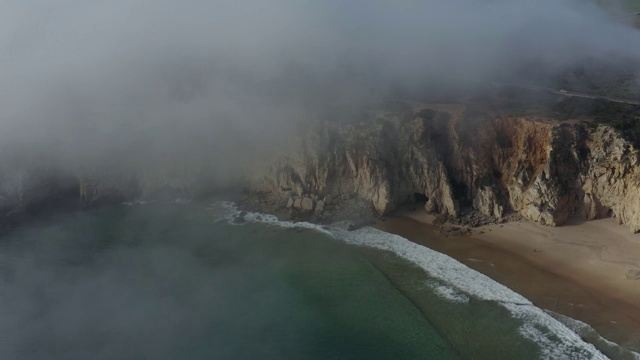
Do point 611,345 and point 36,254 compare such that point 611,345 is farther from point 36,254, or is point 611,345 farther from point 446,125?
point 36,254

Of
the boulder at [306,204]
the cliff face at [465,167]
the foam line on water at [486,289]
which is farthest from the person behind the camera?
the boulder at [306,204]

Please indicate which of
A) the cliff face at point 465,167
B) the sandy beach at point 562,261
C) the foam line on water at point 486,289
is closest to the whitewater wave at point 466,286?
the foam line on water at point 486,289

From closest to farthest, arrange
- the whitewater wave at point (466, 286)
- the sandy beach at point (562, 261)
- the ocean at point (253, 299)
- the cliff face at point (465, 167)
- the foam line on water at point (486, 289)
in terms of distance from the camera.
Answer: the foam line on water at point (486, 289), the whitewater wave at point (466, 286), the ocean at point (253, 299), the sandy beach at point (562, 261), the cliff face at point (465, 167)

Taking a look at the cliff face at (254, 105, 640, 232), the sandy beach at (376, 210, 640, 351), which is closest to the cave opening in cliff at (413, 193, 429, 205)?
the cliff face at (254, 105, 640, 232)

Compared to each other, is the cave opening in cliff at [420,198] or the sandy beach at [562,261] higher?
the cave opening in cliff at [420,198]

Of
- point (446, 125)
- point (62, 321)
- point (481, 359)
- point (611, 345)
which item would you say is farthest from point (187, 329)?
point (446, 125)

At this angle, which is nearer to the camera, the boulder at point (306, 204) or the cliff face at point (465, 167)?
the cliff face at point (465, 167)

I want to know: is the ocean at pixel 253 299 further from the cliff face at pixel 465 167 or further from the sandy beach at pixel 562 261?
the cliff face at pixel 465 167

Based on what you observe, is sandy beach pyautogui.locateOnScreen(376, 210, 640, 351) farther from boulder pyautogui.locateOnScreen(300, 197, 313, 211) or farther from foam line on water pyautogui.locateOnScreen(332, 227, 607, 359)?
boulder pyautogui.locateOnScreen(300, 197, 313, 211)
